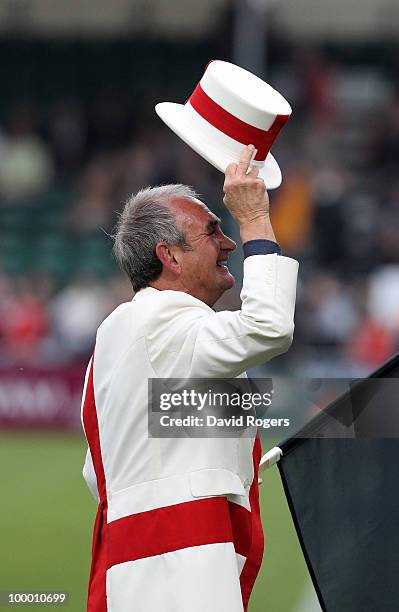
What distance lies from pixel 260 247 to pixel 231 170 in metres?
0.24

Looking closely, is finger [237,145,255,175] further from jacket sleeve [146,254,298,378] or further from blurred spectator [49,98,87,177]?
blurred spectator [49,98,87,177]

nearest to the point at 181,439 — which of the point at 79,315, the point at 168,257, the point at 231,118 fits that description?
the point at 168,257

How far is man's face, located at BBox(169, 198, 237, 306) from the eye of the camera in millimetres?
3740

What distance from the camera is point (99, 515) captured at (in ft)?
12.3

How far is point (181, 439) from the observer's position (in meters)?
3.55

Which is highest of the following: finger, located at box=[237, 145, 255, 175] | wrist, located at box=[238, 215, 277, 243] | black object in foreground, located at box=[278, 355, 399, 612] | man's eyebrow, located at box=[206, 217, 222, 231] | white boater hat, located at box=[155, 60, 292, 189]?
white boater hat, located at box=[155, 60, 292, 189]

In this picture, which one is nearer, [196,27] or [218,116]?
[218,116]

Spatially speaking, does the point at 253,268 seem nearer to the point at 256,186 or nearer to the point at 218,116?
the point at 256,186

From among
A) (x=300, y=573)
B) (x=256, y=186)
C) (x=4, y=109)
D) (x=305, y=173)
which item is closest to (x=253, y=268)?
(x=256, y=186)

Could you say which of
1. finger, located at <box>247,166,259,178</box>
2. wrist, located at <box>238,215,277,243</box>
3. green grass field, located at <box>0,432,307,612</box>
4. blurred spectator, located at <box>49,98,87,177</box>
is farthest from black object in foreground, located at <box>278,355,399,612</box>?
blurred spectator, located at <box>49,98,87,177</box>

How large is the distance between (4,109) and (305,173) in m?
Answer: 7.00

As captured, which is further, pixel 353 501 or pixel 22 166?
pixel 22 166

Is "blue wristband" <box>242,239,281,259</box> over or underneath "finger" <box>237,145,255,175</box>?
underneath

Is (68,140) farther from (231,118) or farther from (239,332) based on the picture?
(239,332)
